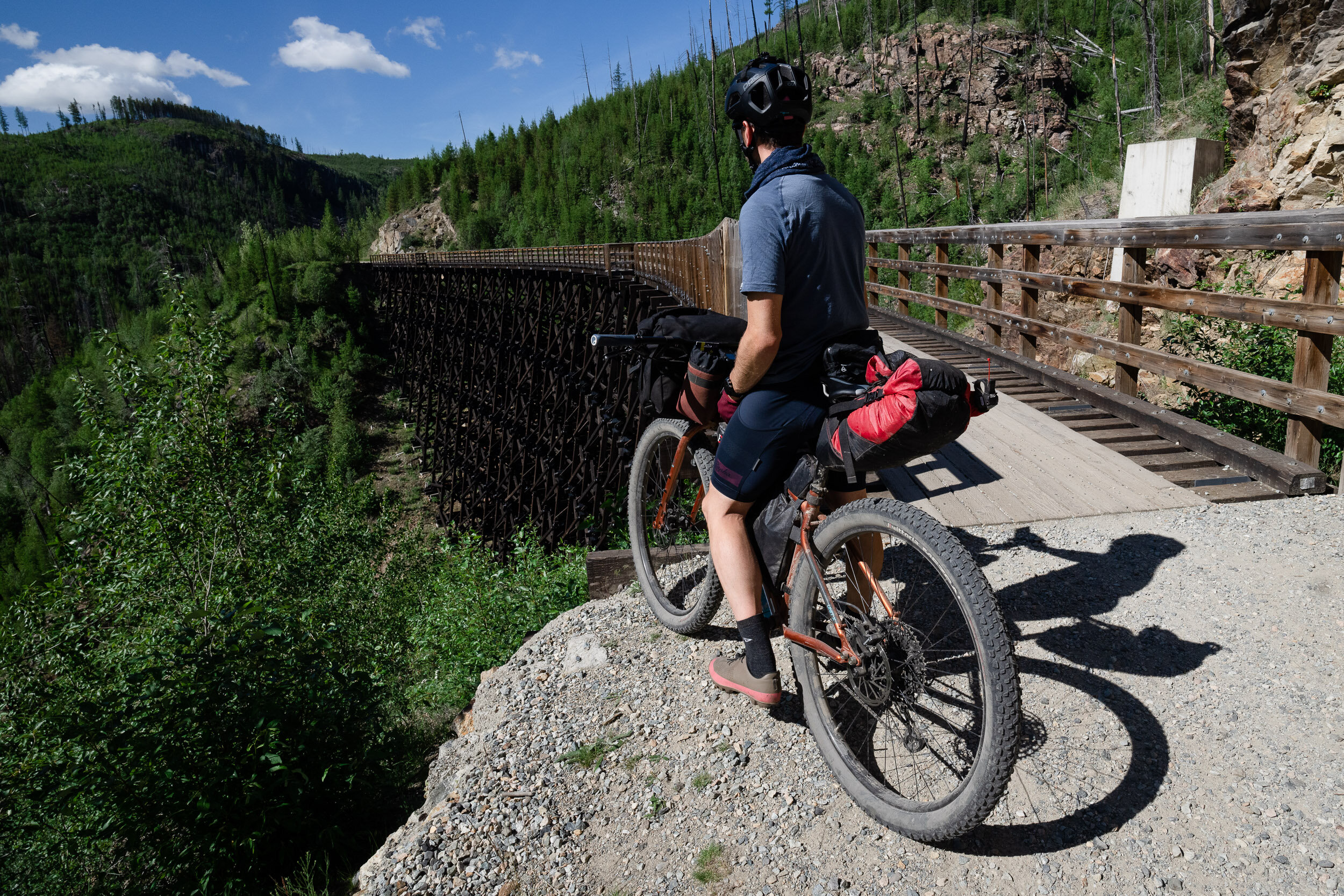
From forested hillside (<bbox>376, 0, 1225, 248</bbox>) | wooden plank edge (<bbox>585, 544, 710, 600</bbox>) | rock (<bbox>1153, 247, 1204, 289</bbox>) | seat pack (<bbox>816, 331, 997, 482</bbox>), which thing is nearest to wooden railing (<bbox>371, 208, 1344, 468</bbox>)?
wooden plank edge (<bbox>585, 544, 710, 600</bbox>)

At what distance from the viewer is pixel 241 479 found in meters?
12.2

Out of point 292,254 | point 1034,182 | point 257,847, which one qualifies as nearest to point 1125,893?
point 257,847

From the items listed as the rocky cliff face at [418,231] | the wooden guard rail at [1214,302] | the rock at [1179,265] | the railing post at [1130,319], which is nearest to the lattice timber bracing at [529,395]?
the wooden guard rail at [1214,302]

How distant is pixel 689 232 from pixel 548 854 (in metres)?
53.4

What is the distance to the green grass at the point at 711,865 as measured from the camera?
182cm

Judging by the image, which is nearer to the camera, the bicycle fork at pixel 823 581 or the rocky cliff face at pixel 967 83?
the bicycle fork at pixel 823 581

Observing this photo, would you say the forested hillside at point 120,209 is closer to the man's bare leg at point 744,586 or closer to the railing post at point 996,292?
the railing post at point 996,292

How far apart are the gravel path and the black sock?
25cm

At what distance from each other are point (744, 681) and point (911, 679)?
24.9 inches

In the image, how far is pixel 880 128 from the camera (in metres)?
55.8

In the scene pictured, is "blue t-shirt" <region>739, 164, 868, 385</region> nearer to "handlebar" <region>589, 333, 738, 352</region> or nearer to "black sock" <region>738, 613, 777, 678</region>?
"handlebar" <region>589, 333, 738, 352</region>

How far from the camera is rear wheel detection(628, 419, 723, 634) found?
113 inches

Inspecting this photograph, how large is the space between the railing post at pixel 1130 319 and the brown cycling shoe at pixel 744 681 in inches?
136

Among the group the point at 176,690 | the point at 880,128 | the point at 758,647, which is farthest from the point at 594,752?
the point at 880,128
